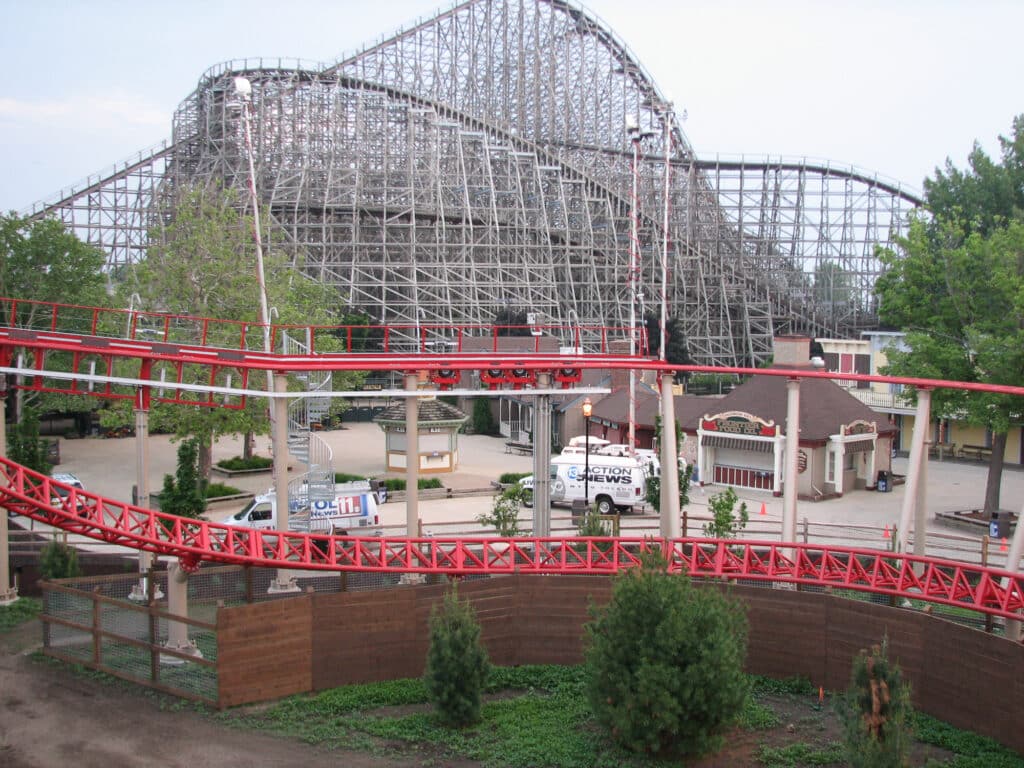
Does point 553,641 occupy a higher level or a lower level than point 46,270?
lower

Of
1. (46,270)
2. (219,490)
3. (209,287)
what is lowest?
(219,490)

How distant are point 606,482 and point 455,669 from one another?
1529cm

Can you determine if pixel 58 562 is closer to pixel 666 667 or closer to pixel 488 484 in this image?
pixel 666 667

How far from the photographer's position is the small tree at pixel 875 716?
34.3 ft

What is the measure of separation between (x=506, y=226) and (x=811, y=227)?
1751 cm

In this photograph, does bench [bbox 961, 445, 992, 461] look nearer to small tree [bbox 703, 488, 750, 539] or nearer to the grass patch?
small tree [bbox 703, 488, 750, 539]

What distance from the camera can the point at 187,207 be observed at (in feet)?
111

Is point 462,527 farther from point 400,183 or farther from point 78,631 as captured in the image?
point 400,183

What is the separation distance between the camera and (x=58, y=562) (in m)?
17.9

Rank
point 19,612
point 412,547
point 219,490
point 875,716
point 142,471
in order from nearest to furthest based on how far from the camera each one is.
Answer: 1. point 875,716
2. point 412,547
3. point 142,471
4. point 19,612
5. point 219,490

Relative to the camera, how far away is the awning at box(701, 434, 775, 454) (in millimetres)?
30875

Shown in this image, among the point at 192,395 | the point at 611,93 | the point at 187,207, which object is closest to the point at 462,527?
the point at 192,395

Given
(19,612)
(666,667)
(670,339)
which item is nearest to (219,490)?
(19,612)

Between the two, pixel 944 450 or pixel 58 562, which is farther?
pixel 944 450
